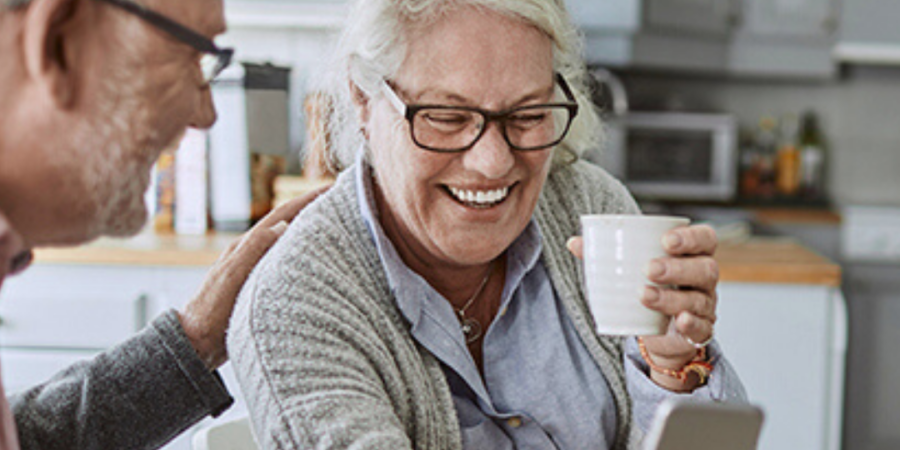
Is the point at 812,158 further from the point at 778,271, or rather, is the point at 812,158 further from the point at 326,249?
the point at 326,249

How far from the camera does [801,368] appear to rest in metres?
2.04

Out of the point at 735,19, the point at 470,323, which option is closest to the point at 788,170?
the point at 735,19

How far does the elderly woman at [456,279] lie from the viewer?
0.90 m

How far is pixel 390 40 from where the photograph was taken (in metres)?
1.03

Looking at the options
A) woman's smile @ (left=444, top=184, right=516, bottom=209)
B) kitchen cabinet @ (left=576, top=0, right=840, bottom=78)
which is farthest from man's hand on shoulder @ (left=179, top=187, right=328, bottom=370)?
kitchen cabinet @ (left=576, top=0, right=840, bottom=78)

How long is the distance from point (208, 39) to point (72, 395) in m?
0.51

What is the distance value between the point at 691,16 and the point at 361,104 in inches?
107

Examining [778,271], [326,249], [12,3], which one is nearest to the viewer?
[12,3]

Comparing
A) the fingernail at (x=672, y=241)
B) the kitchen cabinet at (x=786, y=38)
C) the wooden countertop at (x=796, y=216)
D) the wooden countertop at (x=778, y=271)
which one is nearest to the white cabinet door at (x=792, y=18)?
the kitchen cabinet at (x=786, y=38)

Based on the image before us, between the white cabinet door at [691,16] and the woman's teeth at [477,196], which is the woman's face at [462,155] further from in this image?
the white cabinet door at [691,16]

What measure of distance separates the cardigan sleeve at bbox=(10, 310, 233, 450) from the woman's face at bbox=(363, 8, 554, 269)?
0.27 meters

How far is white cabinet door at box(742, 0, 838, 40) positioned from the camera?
11.9 feet

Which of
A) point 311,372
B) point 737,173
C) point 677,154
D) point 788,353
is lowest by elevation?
point 788,353

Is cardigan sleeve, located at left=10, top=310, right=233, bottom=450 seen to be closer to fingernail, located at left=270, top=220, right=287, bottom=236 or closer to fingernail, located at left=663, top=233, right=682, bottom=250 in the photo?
fingernail, located at left=270, top=220, right=287, bottom=236
